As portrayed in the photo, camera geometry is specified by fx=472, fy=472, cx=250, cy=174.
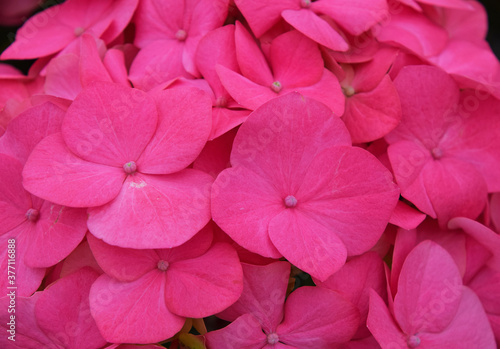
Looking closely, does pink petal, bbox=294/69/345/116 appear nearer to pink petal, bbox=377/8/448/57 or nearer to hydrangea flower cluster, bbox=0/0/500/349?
hydrangea flower cluster, bbox=0/0/500/349

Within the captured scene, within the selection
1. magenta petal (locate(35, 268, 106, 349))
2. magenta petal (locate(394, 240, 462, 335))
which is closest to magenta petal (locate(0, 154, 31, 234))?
magenta petal (locate(35, 268, 106, 349))

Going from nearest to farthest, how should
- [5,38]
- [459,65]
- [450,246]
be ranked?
1. [450,246]
2. [459,65]
3. [5,38]

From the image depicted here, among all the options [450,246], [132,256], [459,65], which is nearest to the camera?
[132,256]

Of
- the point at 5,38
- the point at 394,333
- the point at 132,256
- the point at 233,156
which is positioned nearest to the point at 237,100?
the point at 233,156

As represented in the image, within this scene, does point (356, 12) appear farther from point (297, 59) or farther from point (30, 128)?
point (30, 128)

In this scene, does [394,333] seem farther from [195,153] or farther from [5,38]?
[5,38]

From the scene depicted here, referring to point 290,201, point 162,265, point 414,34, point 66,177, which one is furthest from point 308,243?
point 414,34
